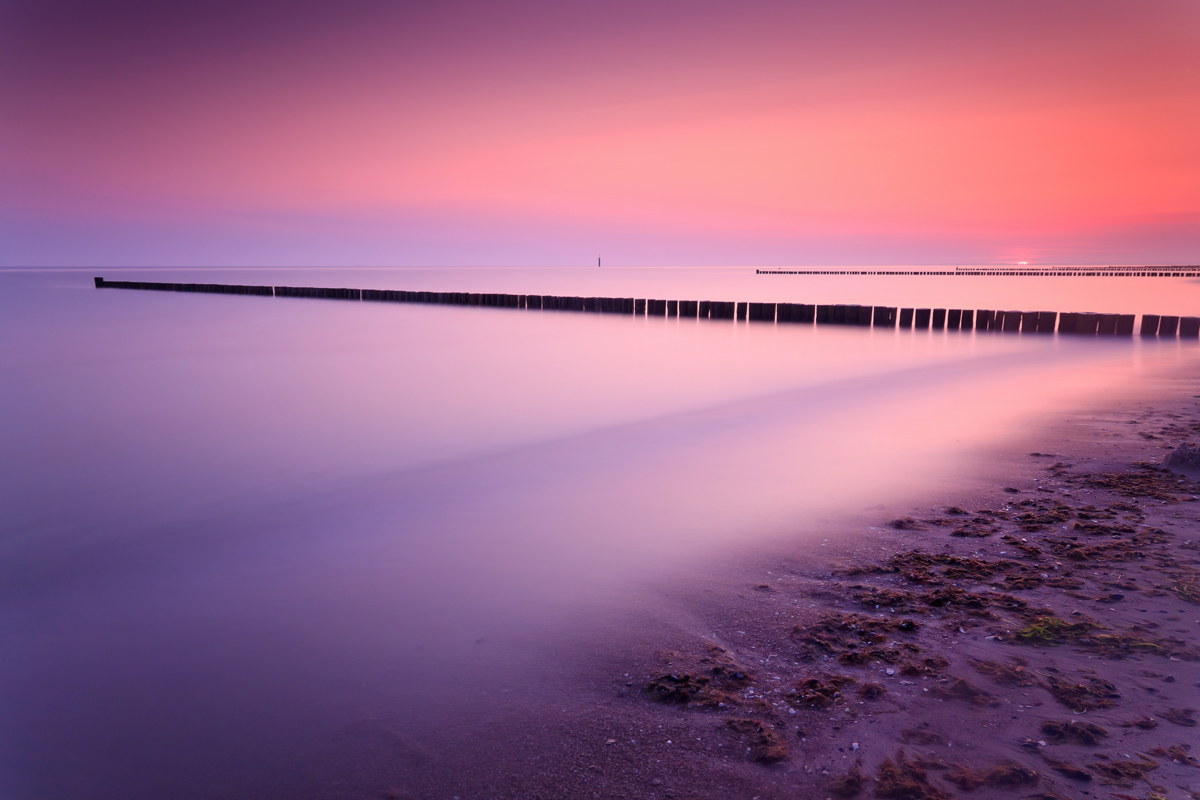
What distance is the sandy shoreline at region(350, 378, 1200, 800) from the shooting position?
2.45m

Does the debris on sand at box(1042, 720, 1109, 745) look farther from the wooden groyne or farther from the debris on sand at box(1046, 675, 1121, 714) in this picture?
the wooden groyne

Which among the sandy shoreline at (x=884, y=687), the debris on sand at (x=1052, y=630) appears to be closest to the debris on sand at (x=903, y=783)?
the sandy shoreline at (x=884, y=687)

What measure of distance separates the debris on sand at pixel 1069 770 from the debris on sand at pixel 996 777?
8 cm

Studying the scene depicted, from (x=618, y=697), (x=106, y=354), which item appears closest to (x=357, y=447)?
(x=618, y=697)

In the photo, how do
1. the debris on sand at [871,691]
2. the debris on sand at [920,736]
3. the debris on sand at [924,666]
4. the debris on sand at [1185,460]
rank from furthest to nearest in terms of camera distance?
1. the debris on sand at [1185,460]
2. the debris on sand at [924,666]
3. the debris on sand at [871,691]
4. the debris on sand at [920,736]

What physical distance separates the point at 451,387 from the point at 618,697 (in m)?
9.68

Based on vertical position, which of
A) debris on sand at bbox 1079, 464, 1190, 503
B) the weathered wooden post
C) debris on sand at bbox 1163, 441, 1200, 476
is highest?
the weathered wooden post

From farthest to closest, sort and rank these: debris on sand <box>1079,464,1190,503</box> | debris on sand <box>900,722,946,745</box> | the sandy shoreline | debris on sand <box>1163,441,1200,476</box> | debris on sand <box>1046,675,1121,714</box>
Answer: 1. debris on sand <box>1163,441,1200,476</box>
2. debris on sand <box>1079,464,1190,503</box>
3. debris on sand <box>1046,675,1121,714</box>
4. debris on sand <box>900,722,946,745</box>
5. the sandy shoreline

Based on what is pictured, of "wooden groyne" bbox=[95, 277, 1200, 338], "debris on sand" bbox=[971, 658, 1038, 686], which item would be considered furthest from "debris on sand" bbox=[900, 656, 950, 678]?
"wooden groyne" bbox=[95, 277, 1200, 338]

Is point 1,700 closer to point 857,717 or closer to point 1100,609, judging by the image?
point 857,717

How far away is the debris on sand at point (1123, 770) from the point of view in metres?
2.35

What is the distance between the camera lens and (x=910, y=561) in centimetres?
416

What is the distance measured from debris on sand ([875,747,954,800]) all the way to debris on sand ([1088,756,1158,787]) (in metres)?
0.53

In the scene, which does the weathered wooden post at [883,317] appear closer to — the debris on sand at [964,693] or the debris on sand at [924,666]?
the debris on sand at [924,666]
